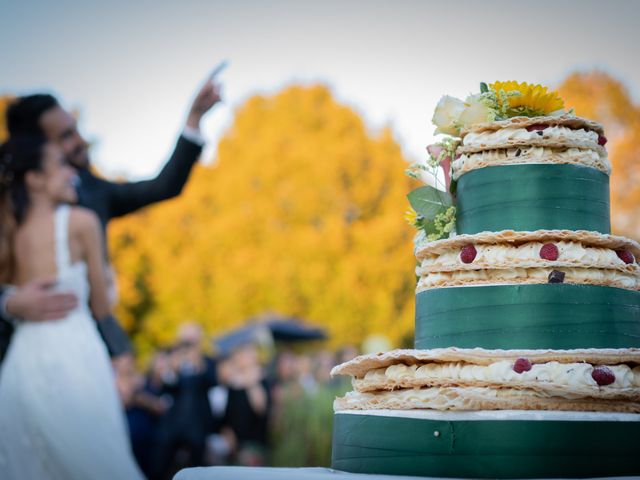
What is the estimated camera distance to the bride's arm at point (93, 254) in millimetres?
5981

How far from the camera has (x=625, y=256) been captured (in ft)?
11.7

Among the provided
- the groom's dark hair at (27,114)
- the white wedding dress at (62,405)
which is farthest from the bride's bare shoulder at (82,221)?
the groom's dark hair at (27,114)

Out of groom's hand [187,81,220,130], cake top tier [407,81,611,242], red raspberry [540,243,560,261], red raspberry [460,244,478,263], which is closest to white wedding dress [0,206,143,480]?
groom's hand [187,81,220,130]

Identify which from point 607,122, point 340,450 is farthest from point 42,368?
point 607,122

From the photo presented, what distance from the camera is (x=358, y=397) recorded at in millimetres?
3494

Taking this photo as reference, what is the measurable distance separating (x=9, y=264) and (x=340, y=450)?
3.23 meters

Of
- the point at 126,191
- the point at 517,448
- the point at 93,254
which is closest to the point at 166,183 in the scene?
the point at 126,191

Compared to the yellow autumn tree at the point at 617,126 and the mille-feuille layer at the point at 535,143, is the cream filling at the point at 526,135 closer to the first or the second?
the mille-feuille layer at the point at 535,143

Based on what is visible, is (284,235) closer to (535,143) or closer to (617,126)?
(617,126)

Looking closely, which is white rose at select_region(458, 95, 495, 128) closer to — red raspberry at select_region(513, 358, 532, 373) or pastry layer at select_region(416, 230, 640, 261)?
pastry layer at select_region(416, 230, 640, 261)

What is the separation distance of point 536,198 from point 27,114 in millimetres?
3804

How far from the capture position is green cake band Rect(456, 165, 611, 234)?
355cm

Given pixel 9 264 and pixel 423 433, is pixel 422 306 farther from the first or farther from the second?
pixel 9 264

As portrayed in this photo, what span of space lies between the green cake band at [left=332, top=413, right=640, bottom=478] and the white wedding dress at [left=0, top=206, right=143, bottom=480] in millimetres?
2784
